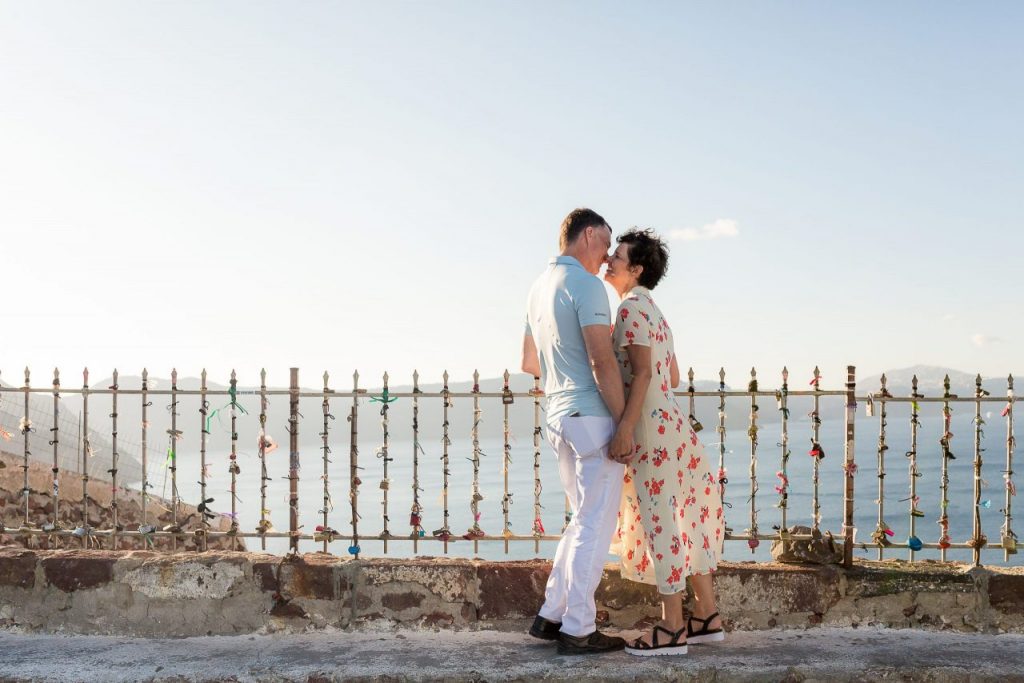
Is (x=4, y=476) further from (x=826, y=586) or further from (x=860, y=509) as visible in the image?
(x=860, y=509)

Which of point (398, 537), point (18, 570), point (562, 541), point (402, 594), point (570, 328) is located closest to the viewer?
point (570, 328)

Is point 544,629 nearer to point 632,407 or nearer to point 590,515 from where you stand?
point 590,515

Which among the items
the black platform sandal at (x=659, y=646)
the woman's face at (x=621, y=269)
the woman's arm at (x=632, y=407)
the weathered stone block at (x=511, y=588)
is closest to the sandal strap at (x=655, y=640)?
the black platform sandal at (x=659, y=646)

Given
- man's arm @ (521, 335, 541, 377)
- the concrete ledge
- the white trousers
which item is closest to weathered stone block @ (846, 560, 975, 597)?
the concrete ledge

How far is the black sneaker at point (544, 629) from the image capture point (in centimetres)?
407

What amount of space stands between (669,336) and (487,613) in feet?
5.85

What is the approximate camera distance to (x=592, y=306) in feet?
11.9

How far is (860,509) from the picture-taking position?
69.3 m

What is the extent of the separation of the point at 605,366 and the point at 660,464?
1.90 ft

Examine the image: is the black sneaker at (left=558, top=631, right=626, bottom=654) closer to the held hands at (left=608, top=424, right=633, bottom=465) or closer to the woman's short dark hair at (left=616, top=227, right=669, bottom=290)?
the held hands at (left=608, top=424, right=633, bottom=465)

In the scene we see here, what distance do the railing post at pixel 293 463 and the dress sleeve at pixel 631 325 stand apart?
6.42 feet

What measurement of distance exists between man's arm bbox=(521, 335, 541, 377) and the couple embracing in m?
0.07

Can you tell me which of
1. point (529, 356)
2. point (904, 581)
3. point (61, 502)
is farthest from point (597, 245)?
point (61, 502)

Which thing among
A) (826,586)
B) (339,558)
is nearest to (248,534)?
(339,558)
